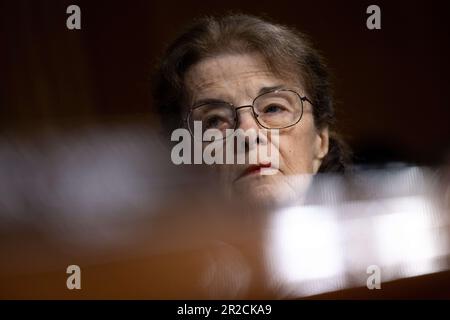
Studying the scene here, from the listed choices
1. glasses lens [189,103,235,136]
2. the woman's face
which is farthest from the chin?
glasses lens [189,103,235,136]

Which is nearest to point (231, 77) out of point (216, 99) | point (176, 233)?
point (216, 99)

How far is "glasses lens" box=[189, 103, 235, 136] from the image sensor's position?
128 centimetres

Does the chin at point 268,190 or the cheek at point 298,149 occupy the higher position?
the cheek at point 298,149

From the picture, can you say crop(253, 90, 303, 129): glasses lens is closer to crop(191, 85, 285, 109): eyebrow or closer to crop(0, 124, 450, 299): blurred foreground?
crop(191, 85, 285, 109): eyebrow

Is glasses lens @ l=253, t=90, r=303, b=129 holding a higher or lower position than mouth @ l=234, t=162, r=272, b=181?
higher

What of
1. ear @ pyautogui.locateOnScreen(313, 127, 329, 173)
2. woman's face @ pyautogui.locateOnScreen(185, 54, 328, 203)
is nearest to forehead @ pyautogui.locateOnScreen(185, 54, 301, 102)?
woman's face @ pyautogui.locateOnScreen(185, 54, 328, 203)

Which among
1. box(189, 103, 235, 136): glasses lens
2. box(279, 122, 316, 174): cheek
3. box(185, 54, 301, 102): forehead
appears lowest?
box(279, 122, 316, 174): cheek

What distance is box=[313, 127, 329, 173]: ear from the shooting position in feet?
4.38

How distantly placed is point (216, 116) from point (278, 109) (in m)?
0.11

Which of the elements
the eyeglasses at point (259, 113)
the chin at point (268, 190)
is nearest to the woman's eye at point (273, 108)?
the eyeglasses at point (259, 113)

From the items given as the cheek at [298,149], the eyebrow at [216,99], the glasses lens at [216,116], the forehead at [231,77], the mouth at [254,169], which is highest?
the forehead at [231,77]

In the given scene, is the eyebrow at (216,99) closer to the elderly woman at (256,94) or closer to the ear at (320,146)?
the elderly woman at (256,94)

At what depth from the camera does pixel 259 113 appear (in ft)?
4.19

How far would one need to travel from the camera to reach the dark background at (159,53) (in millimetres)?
1302
